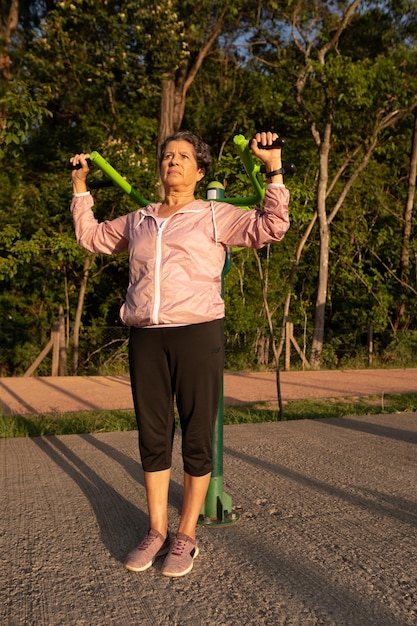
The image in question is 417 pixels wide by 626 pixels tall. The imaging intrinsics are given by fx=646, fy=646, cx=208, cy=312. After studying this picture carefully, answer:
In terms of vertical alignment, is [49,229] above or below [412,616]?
above

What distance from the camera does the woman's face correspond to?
2723 mm

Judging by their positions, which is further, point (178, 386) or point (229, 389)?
point (229, 389)

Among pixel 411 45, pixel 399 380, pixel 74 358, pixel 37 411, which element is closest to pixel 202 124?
pixel 411 45

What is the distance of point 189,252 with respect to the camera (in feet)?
8.42

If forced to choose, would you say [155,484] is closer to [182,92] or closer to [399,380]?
[399,380]

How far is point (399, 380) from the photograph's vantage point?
36.9 feet

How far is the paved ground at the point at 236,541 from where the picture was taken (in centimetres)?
216

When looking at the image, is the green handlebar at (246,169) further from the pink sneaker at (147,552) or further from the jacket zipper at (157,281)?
the pink sneaker at (147,552)

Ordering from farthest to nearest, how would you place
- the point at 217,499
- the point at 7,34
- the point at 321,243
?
the point at 7,34 < the point at 321,243 < the point at 217,499

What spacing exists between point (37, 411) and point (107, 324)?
949 cm

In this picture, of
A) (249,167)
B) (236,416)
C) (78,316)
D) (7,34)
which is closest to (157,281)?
(249,167)

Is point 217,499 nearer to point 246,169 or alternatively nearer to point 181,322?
point 181,322

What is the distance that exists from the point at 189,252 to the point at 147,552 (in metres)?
1.19

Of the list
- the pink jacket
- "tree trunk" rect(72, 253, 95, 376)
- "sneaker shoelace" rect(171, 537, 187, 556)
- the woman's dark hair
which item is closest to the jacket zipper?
the pink jacket
